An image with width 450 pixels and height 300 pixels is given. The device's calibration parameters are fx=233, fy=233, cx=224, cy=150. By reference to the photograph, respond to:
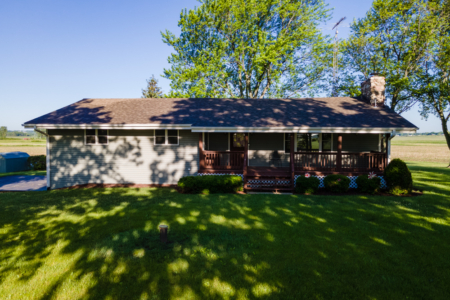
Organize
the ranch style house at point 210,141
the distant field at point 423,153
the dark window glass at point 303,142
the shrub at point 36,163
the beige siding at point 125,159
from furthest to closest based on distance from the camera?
the distant field at point 423,153, the shrub at point 36,163, the dark window glass at point 303,142, the beige siding at point 125,159, the ranch style house at point 210,141

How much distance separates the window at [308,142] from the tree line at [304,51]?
11.8 meters

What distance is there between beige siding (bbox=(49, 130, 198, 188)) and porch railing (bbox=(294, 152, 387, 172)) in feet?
18.6

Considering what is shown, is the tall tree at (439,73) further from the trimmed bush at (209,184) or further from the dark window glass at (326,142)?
the trimmed bush at (209,184)

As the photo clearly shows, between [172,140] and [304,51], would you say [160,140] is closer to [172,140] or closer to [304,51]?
[172,140]

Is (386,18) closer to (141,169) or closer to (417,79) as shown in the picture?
(417,79)

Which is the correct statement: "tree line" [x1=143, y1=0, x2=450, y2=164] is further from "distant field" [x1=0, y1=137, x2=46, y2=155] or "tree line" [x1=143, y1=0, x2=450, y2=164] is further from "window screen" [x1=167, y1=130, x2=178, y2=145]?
"distant field" [x1=0, y1=137, x2=46, y2=155]

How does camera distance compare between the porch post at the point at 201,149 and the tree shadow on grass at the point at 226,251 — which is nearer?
the tree shadow on grass at the point at 226,251

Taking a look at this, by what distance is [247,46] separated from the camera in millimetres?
24109

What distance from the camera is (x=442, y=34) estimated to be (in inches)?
778

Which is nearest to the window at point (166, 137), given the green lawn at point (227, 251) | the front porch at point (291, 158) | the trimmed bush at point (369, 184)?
the front porch at point (291, 158)

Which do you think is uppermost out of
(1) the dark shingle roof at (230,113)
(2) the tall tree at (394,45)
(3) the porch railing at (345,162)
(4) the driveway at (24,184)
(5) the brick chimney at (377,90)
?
(2) the tall tree at (394,45)

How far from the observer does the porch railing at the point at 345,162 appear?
37.5 feet

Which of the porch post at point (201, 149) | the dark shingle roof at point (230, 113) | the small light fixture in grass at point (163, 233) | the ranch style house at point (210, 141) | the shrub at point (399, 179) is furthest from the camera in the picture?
the porch post at point (201, 149)

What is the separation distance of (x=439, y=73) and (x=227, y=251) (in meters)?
25.6
